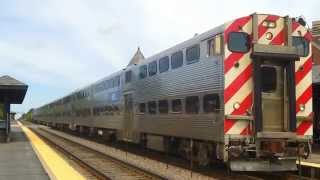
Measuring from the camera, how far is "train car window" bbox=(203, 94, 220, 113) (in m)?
14.8

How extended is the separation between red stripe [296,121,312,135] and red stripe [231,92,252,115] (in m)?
1.36

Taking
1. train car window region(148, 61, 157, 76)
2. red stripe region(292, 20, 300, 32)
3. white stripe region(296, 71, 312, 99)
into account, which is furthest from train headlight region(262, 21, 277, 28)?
train car window region(148, 61, 157, 76)

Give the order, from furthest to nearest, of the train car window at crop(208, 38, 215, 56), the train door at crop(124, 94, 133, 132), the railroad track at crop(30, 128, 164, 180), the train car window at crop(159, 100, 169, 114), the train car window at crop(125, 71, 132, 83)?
the train car window at crop(125, 71, 132, 83) → the train door at crop(124, 94, 133, 132) → the train car window at crop(159, 100, 169, 114) → the railroad track at crop(30, 128, 164, 180) → the train car window at crop(208, 38, 215, 56)

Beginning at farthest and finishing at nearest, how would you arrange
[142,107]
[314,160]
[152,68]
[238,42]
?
[142,107]
[152,68]
[314,160]
[238,42]

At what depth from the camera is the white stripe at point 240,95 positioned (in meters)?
14.3

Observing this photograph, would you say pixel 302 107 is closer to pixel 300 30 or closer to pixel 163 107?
pixel 300 30

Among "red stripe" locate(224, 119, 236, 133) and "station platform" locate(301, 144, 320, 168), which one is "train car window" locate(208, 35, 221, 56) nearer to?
"red stripe" locate(224, 119, 236, 133)

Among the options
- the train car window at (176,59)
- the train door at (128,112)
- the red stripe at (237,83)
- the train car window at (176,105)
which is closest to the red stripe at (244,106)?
the red stripe at (237,83)

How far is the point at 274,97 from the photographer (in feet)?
48.5

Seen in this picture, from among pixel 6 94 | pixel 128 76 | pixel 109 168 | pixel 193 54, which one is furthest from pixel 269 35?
pixel 6 94

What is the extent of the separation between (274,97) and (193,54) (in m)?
2.83

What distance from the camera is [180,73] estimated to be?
1775cm

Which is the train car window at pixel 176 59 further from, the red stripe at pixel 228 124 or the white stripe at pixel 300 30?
the red stripe at pixel 228 124

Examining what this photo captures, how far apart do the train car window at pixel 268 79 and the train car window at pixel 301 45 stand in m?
0.84
